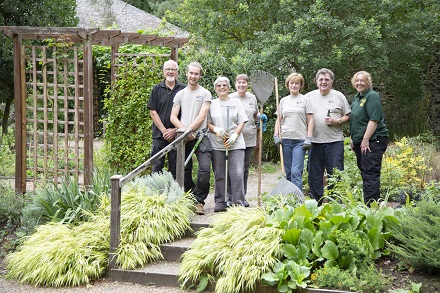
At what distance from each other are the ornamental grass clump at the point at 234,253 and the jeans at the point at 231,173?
3.08 ft

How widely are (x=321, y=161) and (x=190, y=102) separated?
5.74ft

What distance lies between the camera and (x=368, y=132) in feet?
22.9

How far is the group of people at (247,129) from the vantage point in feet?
23.3

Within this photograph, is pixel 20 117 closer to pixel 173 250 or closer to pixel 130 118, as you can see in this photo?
pixel 130 118

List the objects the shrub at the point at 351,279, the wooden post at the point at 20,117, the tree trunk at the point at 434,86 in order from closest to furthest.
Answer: the shrub at the point at 351,279 → the wooden post at the point at 20,117 → the tree trunk at the point at 434,86

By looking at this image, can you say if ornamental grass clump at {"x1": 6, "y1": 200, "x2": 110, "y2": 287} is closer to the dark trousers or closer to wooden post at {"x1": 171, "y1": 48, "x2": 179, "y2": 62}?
the dark trousers

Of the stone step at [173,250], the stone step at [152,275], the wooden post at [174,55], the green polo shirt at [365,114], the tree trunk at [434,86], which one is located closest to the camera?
the stone step at [152,275]

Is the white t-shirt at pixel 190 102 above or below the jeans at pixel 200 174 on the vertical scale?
above

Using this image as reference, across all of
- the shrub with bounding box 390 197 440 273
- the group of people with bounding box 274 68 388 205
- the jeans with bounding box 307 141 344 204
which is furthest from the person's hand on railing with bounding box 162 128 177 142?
the shrub with bounding box 390 197 440 273

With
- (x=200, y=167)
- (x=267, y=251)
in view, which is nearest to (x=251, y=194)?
(x=200, y=167)

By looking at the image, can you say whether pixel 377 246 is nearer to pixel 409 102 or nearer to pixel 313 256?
pixel 313 256

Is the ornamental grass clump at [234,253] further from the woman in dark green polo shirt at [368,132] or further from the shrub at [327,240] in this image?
the woman in dark green polo shirt at [368,132]

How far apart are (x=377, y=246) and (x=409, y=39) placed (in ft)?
30.8

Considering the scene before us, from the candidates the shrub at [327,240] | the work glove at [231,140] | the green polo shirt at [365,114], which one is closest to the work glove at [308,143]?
the green polo shirt at [365,114]
